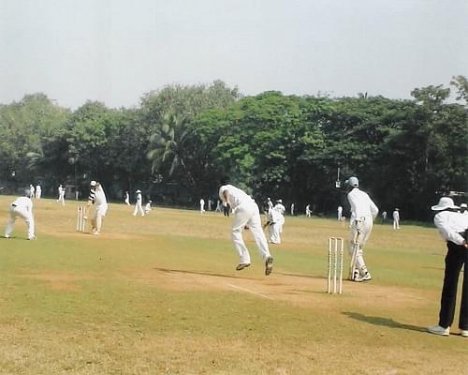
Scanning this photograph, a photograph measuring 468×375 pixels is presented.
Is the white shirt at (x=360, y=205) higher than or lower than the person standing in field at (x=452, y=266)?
higher

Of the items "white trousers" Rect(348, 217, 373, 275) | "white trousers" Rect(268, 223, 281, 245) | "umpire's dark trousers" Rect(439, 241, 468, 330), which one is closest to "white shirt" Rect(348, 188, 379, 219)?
"white trousers" Rect(348, 217, 373, 275)

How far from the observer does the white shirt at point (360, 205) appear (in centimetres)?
1436

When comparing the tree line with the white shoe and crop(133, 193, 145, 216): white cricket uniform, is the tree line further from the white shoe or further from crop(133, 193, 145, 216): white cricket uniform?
the white shoe

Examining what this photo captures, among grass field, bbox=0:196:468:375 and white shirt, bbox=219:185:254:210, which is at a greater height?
white shirt, bbox=219:185:254:210

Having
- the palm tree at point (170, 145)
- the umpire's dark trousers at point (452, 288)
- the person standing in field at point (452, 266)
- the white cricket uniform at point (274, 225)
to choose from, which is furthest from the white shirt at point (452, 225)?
the palm tree at point (170, 145)

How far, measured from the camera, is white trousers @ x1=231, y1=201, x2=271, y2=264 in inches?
537

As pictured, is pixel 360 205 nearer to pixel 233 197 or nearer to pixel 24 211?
pixel 233 197

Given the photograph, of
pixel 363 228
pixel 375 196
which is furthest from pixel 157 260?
pixel 375 196

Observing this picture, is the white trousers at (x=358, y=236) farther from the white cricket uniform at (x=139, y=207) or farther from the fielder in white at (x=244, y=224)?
the white cricket uniform at (x=139, y=207)

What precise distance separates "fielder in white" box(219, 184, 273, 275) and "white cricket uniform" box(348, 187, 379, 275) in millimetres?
1912

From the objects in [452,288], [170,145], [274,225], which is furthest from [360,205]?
[170,145]

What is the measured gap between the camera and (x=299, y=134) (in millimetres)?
79438

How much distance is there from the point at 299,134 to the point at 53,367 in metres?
74.2

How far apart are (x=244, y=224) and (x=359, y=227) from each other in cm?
249
